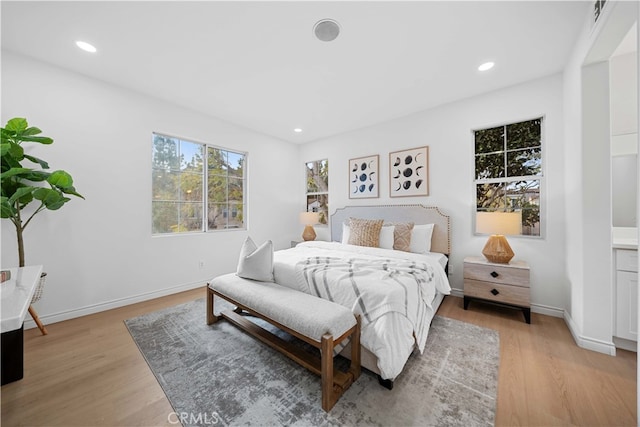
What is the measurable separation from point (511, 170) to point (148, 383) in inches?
161

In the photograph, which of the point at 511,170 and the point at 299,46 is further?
the point at 511,170

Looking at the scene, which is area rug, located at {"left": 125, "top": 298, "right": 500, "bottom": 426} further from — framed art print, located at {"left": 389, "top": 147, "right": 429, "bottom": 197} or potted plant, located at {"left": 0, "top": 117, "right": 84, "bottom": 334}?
framed art print, located at {"left": 389, "top": 147, "right": 429, "bottom": 197}

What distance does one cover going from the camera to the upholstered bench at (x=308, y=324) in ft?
4.54

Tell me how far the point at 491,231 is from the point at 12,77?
16.3ft

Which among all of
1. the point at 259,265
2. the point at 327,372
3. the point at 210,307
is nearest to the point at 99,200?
the point at 210,307

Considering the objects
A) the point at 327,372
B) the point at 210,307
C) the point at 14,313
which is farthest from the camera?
the point at 210,307

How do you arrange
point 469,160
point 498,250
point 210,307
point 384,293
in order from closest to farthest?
point 384,293 → point 210,307 → point 498,250 → point 469,160

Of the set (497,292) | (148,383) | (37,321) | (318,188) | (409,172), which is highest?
(409,172)

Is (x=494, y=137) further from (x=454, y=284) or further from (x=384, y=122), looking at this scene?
(x=454, y=284)

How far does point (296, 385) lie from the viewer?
1550 mm

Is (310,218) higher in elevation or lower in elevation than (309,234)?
higher

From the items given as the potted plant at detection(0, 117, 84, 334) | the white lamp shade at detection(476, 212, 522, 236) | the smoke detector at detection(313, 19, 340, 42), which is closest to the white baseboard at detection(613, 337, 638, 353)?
the white lamp shade at detection(476, 212, 522, 236)

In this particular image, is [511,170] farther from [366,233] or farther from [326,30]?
[326,30]

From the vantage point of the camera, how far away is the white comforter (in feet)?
4.93
